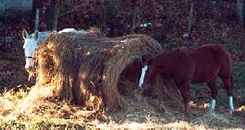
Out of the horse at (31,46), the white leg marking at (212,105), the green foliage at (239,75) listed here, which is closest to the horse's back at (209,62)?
the white leg marking at (212,105)

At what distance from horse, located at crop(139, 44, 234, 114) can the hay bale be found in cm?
38

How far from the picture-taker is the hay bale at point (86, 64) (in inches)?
377

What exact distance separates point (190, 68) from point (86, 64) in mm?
1564

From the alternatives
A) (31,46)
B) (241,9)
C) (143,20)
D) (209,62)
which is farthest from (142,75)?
(241,9)

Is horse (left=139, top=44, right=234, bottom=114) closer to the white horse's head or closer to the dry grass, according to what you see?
the dry grass

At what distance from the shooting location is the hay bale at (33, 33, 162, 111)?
957 cm

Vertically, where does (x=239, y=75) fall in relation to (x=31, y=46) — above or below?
below

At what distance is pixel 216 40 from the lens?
53.5 ft

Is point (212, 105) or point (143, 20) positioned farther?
point (143, 20)

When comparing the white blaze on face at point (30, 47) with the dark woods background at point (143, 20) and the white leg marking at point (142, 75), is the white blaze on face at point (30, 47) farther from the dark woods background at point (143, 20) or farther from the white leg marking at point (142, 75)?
the dark woods background at point (143, 20)

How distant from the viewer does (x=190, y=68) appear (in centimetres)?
959

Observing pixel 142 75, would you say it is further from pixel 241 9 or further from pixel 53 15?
pixel 241 9

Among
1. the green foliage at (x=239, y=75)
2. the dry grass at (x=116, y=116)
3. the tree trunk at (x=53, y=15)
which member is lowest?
the dry grass at (x=116, y=116)

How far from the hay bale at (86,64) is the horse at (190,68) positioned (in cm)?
38
